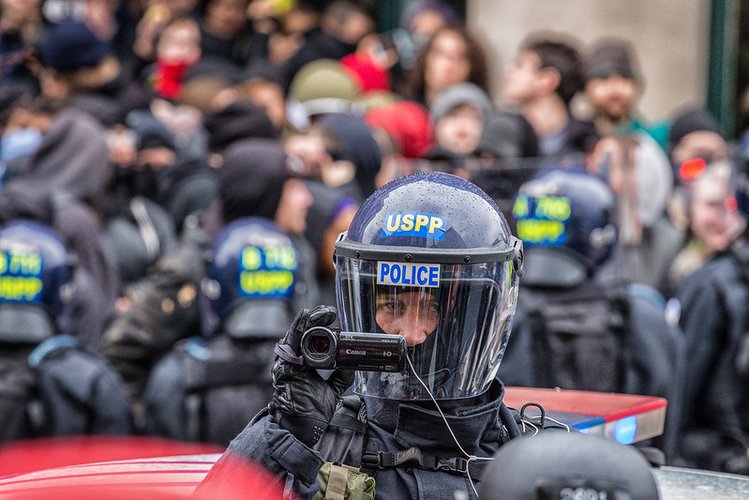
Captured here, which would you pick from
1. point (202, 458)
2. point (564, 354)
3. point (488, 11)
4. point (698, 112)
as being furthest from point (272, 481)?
point (488, 11)

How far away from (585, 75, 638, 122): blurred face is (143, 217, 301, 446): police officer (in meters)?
2.78

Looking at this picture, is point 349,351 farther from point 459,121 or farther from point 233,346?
point 459,121

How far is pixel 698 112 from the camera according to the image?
8.89 metres

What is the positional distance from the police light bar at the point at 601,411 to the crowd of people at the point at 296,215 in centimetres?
196

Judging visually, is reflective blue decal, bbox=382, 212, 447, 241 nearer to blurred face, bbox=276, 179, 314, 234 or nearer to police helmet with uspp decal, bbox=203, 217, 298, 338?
police helmet with uspp decal, bbox=203, 217, 298, 338

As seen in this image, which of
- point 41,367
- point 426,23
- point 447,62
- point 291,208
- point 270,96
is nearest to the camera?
point 41,367

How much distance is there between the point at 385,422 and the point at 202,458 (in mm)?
506

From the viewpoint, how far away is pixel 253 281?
5.85 meters

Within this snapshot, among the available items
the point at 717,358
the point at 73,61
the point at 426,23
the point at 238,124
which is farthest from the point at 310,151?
the point at 426,23

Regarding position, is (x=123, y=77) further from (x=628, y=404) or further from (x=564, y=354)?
(x=628, y=404)

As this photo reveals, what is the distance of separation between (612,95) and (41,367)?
3.74 metres

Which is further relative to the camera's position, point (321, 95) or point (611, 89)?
point (321, 95)

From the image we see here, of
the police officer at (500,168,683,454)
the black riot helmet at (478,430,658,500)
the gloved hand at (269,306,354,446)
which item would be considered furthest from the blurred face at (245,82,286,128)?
the black riot helmet at (478,430,658,500)

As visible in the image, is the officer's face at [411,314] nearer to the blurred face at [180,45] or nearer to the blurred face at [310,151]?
the blurred face at [310,151]
